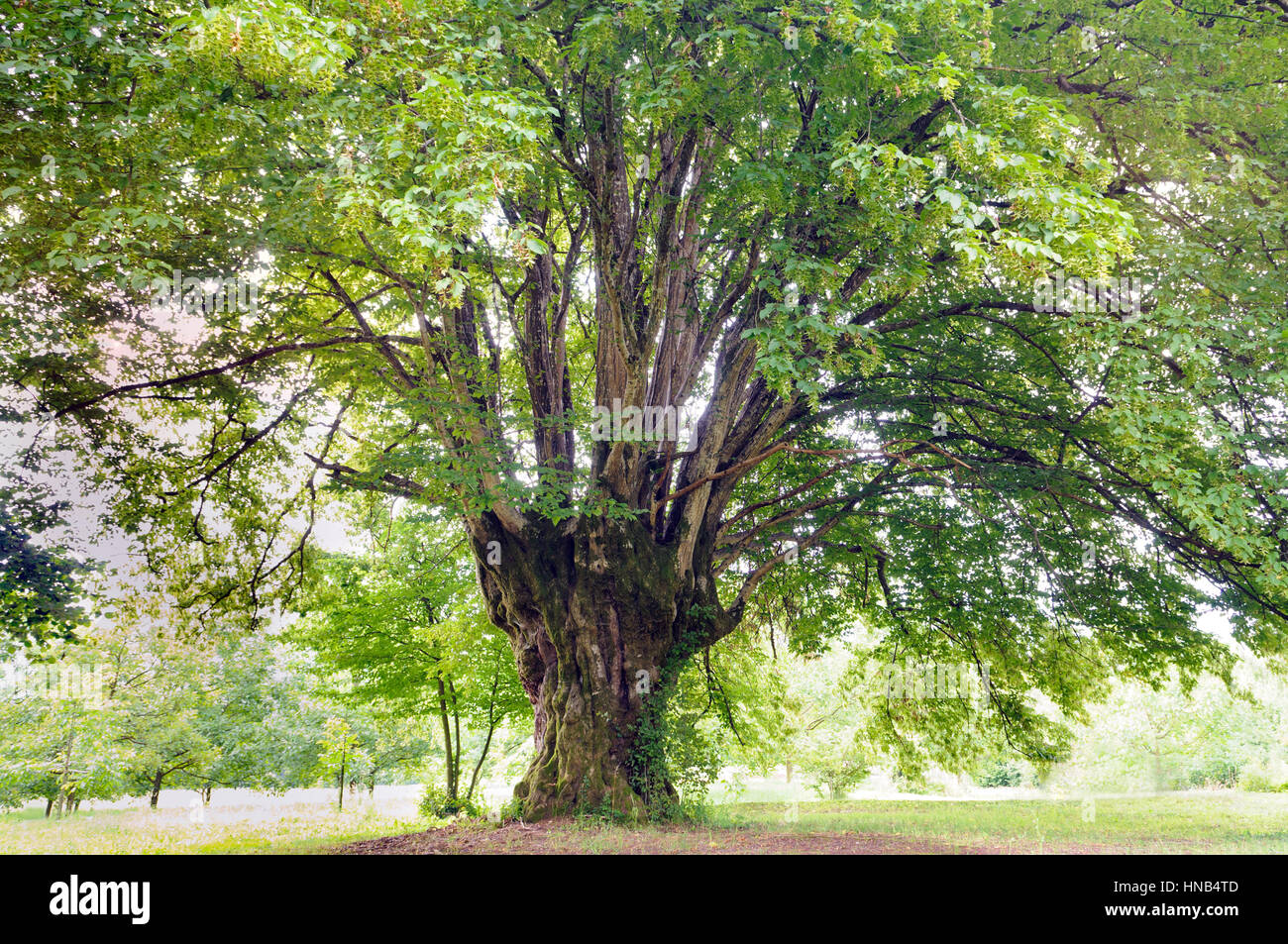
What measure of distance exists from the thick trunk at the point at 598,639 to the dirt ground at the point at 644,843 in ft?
3.00

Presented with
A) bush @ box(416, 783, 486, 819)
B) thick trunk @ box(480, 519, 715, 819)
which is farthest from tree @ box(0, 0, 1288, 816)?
bush @ box(416, 783, 486, 819)

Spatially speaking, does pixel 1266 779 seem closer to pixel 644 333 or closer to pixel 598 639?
pixel 598 639

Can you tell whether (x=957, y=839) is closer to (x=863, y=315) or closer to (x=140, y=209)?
(x=863, y=315)

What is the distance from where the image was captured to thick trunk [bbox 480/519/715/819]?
874 centimetres

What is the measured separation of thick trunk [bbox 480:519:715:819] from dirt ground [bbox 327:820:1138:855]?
0.91m

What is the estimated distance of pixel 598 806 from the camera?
827cm

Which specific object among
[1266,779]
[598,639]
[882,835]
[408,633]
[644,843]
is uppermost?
[598,639]

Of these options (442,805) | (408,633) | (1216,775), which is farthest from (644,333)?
(1216,775)

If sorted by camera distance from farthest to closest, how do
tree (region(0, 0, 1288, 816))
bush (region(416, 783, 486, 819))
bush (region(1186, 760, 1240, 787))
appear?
bush (region(1186, 760, 1240, 787))
bush (region(416, 783, 486, 819))
tree (region(0, 0, 1288, 816))

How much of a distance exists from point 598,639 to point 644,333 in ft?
13.1

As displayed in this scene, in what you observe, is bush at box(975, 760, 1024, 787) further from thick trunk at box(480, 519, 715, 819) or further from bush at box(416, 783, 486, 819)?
thick trunk at box(480, 519, 715, 819)

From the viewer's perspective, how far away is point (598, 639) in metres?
9.16

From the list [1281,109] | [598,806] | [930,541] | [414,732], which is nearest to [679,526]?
[598,806]

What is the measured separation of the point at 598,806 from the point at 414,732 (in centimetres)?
2468
